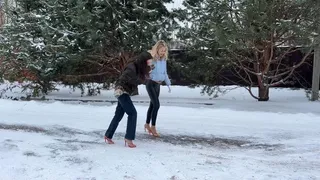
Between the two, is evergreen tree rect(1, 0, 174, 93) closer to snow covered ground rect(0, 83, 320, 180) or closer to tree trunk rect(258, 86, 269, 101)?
snow covered ground rect(0, 83, 320, 180)

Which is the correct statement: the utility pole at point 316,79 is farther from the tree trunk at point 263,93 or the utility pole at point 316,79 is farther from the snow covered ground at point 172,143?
the tree trunk at point 263,93

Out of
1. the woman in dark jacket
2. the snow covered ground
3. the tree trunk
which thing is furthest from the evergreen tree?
the woman in dark jacket

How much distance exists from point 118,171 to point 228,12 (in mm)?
Answer: 6637

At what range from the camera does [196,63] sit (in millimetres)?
12141

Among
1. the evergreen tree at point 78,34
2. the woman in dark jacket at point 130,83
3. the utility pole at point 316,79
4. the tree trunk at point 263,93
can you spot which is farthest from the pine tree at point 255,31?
the woman in dark jacket at point 130,83

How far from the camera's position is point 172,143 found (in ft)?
22.8

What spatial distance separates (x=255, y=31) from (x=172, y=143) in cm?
447

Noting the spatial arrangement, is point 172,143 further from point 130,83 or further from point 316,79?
point 316,79

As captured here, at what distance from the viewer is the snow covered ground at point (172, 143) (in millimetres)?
5309

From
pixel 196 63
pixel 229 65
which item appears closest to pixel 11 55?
pixel 196 63

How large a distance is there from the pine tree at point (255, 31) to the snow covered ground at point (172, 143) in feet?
4.19

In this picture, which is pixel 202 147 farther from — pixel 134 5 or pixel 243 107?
pixel 134 5

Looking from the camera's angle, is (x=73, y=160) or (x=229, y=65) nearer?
(x=73, y=160)

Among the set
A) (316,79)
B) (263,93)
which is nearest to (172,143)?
(263,93)
